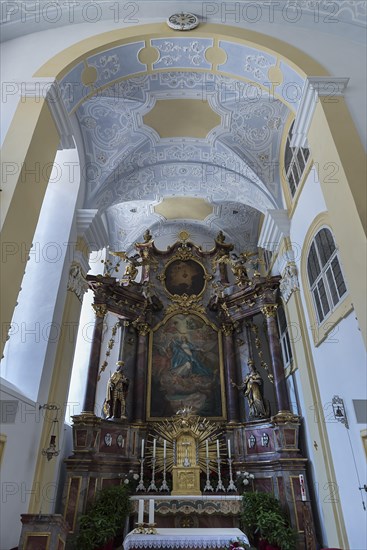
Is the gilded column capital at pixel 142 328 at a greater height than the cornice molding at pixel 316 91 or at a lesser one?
lesser

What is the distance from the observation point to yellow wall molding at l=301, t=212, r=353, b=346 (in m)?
5.67

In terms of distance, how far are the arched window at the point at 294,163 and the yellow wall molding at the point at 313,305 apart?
4.21ft

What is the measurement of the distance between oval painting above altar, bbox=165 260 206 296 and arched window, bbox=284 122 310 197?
13.0ft

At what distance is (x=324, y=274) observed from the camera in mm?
6660

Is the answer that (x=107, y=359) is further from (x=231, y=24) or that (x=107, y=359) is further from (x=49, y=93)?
(x=231, y=24)

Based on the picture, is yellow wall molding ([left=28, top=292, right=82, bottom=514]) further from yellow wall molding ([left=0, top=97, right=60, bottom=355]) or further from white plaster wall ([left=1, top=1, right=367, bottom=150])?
white plaster wall ([left=1, top=1, right=367, bottom=150])

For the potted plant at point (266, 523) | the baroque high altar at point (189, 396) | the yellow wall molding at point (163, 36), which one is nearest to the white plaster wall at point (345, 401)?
the potted plant at point (266, 523)

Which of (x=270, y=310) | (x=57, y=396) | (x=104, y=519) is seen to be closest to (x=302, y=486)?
(x=104, y=519)

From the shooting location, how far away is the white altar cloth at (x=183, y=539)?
5.52m

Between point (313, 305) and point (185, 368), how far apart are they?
4104 mm

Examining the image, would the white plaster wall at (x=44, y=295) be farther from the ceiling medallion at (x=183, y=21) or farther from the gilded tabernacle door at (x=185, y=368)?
the gilded tabernacle door at (x=185, y=368)

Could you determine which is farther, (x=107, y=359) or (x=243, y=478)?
(x=107, y=359)

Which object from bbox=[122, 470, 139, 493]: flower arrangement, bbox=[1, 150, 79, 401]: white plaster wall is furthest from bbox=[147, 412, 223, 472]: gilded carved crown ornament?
bbox=[1, 150, 79, 401]: white plaster wall

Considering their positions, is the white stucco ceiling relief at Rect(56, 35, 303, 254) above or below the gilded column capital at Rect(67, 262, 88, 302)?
above
